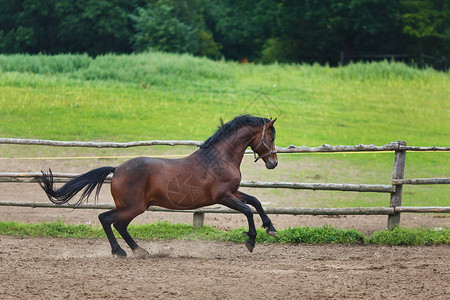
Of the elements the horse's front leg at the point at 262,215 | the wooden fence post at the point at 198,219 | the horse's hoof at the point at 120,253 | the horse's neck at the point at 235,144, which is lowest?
the horse's hoof at the point at 120,253

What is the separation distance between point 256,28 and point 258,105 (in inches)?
1111

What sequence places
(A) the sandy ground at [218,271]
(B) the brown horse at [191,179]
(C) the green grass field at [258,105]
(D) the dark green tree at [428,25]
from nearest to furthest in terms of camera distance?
(A) the sandy ground at [218,271] → (B) the brown horse at [191,179] → (C) the green grass field at [258,105] → (D) the dark green tree at [428,25]

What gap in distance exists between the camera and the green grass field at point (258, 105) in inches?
621

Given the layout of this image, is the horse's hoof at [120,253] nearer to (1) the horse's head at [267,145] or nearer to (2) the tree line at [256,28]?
(1) the horse's head at [267,145]

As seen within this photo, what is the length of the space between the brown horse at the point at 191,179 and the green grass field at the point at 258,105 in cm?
472

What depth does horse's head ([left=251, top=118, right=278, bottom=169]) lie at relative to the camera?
8305mm

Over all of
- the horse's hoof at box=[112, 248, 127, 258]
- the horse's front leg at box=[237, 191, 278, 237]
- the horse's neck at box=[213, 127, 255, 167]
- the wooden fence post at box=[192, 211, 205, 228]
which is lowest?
the horse's hoof at box=[112, 248, 127, 258]

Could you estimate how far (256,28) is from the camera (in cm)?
4478

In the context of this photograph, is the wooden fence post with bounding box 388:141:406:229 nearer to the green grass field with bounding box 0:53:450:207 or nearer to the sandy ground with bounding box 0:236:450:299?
the sandy ground with bounding box 0:236:450:299

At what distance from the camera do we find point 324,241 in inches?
383

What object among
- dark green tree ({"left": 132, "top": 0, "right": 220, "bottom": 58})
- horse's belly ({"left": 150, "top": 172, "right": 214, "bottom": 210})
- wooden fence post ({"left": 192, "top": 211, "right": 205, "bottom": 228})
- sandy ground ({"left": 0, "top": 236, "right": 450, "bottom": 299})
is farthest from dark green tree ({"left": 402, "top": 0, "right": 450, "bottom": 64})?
horse's belly ({"left": 150, "top": 172, "right": 214, "bottom": 210})

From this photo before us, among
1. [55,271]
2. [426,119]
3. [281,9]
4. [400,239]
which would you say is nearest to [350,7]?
[281,9]

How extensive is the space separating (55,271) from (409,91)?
20327 mm

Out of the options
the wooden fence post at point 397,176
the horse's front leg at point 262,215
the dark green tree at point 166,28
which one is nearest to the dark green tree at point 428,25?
the dark green tree at point 166,28
